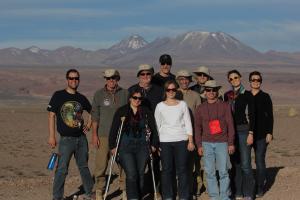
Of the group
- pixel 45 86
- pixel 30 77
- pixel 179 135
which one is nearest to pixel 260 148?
pixel 179 135

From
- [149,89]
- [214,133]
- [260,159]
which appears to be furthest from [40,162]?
[214,133]

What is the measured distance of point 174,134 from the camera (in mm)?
8234

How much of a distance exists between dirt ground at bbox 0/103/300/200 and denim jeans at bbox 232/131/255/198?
513 mm

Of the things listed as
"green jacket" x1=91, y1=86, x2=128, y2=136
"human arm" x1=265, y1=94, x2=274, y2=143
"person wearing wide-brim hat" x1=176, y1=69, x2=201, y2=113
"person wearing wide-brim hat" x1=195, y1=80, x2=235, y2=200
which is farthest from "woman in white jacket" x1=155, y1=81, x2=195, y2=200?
"human arm" x1=265, y1=94, x2=274, y2=143

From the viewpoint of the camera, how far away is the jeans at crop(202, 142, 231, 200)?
326 inches

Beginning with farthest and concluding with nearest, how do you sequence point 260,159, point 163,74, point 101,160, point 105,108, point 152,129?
1. point 163,74
2. point 260,159
3. point 101,160
4. point 105,108
5. point 152,129

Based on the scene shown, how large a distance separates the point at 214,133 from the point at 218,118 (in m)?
0.20

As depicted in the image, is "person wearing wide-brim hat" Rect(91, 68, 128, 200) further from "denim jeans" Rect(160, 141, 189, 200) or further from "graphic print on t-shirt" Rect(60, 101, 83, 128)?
"denim jeans" Rect(160, 141, 189, 200)

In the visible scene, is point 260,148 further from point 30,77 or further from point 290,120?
point 30,77

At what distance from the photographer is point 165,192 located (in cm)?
844

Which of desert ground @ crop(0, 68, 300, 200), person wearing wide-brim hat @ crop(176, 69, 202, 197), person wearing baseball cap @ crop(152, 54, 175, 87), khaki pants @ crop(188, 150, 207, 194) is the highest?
person wearing baseball cap @ crop(152, 54, 175, 87)

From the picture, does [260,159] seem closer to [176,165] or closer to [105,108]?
[176,165]

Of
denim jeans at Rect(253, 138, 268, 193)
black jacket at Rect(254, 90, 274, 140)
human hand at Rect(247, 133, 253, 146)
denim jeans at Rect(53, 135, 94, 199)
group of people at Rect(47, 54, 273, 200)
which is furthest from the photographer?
denim jeans at Rect(253, 138, 268, 193)

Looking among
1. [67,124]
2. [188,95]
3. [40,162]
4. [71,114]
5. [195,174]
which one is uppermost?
[188,95]
